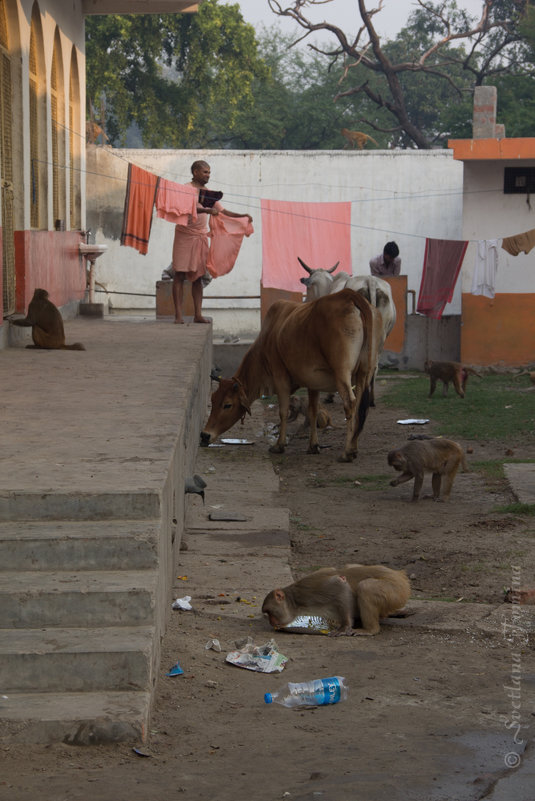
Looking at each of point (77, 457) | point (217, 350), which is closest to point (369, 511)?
point (77, 457)

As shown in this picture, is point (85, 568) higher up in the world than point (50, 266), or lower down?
lower down

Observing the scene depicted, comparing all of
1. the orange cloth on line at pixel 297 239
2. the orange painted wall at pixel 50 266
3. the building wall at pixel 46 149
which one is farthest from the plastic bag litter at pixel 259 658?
the orange cloth on line at pixel 297 239

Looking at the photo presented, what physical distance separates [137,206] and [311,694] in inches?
486

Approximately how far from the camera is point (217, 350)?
16.7 m

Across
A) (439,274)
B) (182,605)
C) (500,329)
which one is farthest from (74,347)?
(500,329)

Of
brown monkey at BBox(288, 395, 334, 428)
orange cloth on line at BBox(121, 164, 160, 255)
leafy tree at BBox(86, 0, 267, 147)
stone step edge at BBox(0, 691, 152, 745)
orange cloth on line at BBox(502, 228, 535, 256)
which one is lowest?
brown monkey at BBox(288, 395, 334, 428)

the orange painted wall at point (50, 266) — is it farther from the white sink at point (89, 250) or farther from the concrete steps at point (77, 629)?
the concrete steps at point (77, 629)

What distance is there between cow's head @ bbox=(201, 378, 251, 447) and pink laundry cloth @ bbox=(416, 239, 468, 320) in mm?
9049

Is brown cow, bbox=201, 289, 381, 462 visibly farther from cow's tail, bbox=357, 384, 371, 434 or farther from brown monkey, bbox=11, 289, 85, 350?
brown monkey, bbox=11, 289, 85, 350

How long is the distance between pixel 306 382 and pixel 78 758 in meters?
7.57

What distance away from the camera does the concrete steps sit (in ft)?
12.2

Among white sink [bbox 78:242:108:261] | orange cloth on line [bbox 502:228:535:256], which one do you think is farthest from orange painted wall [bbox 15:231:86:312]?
orange cloth on line [bbox 502:228:535:256]

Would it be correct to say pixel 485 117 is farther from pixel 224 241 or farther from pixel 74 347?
pixel 74 347

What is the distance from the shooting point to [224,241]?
14953mm
